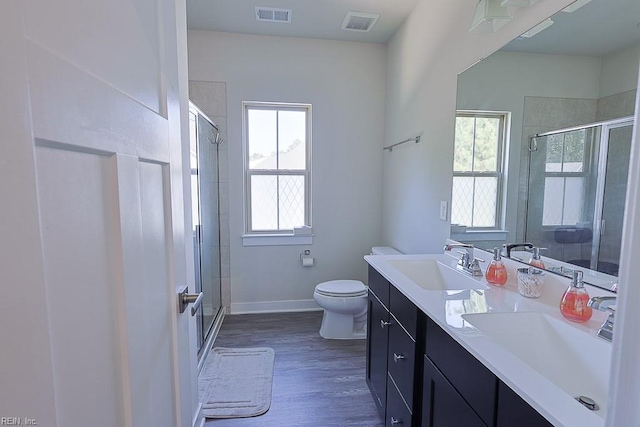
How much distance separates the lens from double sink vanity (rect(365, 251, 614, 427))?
0.73 meters

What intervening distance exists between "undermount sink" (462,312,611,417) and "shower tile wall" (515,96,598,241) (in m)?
0.54

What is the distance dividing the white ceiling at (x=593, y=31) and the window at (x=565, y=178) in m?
0.29

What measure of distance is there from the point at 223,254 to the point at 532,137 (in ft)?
8.69

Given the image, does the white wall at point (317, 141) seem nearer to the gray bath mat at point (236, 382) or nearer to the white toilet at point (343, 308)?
the white toilet at point (343, 308)

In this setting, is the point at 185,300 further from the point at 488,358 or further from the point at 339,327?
the point at 339,327

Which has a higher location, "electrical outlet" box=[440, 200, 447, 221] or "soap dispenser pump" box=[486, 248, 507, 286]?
"electrical outlet" box=[440, 200, 447, 221]

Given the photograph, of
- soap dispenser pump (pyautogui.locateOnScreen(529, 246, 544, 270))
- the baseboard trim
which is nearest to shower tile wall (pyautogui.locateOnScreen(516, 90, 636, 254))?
soap dispenser pump (pyautogui.locateOnScreen(529, 246, 544, 270))

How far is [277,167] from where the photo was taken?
322cm

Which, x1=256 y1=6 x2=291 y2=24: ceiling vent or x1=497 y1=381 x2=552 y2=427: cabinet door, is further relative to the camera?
x1=256 y1=6 x2=291 y2=24: ceiling vent

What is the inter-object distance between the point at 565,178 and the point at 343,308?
1.83m

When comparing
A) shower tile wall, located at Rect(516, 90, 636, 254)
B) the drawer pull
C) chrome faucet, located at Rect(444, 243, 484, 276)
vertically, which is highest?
shower tile wall, located at Rect(516, 90, 636, 254)

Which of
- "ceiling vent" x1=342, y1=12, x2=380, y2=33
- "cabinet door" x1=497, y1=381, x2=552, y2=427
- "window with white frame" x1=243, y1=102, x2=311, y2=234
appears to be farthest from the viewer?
"window with white frame" x1=243, y1=102, x2=311, y2=234

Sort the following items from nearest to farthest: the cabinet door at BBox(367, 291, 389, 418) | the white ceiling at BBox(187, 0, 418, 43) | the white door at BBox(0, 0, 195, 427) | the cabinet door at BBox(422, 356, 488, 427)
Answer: the white door at BBox(0, 0, 195, 427) → the cabinet door at BBox(422, 356, 488, 427) → the cabinet door at BBox(367, 291, 389, 418) → the white ceiling at BBox(187, 0, 418, 43)

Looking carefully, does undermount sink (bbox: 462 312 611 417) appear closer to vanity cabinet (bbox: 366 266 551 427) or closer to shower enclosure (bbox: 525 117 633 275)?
vanity cabinet (bbox: 366 266 551 427)
